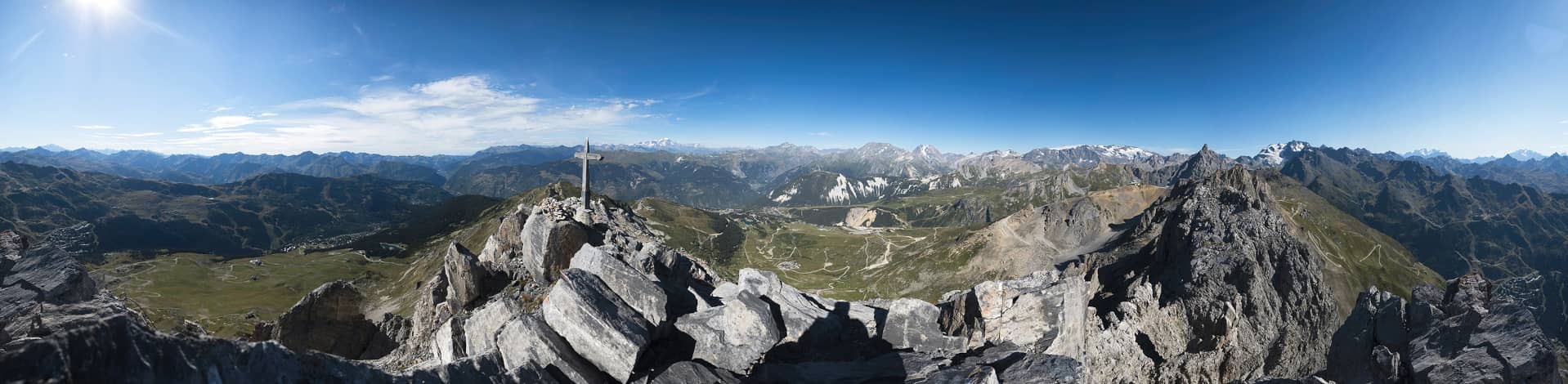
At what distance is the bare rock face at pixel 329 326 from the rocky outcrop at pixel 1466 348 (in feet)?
131

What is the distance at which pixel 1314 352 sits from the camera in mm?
61938

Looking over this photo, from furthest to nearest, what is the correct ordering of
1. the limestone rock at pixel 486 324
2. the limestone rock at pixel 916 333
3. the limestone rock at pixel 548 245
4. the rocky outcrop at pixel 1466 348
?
the limestone rock at pixel 548 245
the limestone rock at pixel 916 333
the limestone rock at pixel 486 324
the rocky outcrop at pixel 1466 348

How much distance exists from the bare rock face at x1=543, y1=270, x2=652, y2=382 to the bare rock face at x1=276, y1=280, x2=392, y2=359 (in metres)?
15.5

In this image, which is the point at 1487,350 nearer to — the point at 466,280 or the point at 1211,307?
the point at 466,280

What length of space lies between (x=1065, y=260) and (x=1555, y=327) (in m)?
166

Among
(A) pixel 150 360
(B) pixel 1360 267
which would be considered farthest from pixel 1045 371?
(B) pixel 1360 267

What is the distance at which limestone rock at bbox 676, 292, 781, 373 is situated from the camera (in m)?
15.7

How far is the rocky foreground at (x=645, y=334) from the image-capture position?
25.3 ft

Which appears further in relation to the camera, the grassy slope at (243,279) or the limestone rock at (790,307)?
the grassy slope at (243,279)

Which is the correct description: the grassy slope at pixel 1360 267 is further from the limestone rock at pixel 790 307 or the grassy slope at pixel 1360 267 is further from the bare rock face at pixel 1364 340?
the limestone rock at pixel 790 307

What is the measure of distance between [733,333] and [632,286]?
3.68 m

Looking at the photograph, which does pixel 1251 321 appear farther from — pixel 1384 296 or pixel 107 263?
pixel 107 263

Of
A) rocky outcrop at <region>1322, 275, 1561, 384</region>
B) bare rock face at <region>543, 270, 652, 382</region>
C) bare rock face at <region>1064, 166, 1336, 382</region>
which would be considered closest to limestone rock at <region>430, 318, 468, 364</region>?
bare rock face at <region>543, 270, 652, 382</region>

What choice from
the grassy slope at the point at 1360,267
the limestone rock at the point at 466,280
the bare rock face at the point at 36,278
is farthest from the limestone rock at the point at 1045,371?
the grassy slope at the point at 1360,267
